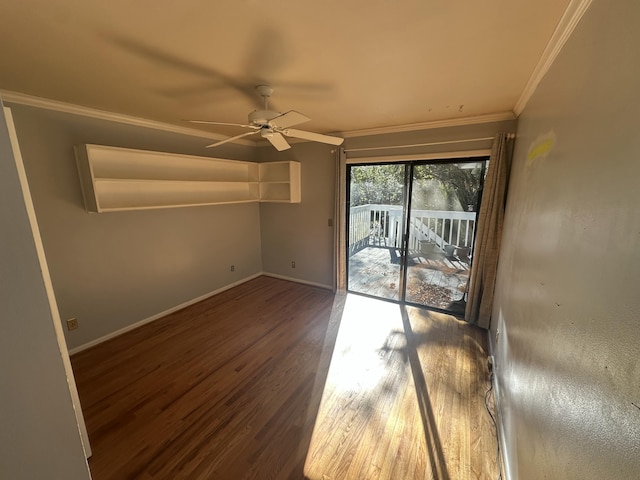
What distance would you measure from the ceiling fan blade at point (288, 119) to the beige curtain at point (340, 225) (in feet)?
5.75

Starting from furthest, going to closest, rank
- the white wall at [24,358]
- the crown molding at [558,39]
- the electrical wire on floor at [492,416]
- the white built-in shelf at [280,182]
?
the white built-in shelf at [280,182]
the electrical wire on floor at [492,416]
the crown molding at [558,39]
the white wall at [24,358]

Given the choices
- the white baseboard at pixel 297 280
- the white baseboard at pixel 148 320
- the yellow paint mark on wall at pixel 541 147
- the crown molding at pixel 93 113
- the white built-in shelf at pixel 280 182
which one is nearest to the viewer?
the yellow paint mark on wall at pixel 541 147

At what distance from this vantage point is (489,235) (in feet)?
9.49

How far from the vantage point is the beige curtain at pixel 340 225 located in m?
3.68

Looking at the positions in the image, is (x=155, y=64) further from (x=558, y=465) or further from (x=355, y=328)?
(x=355, y=328)

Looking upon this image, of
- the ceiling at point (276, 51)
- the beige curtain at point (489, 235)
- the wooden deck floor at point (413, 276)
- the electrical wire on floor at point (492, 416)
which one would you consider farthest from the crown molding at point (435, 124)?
the electrical wire on floor at point (492, 416)

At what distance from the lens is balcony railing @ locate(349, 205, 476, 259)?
10.8ft

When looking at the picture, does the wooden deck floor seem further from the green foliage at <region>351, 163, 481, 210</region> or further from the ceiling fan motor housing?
the ceiling fan motor housing

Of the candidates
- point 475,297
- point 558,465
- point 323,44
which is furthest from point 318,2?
point 475,297

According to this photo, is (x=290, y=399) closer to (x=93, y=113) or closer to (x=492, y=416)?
(x=492, y=416)

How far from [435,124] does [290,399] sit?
10.6 ft

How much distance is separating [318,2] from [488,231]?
2.73 metres

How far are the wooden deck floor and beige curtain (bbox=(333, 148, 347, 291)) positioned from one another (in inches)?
8.8

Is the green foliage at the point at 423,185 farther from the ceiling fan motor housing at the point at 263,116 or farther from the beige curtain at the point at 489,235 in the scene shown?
the ceiling fan motor housing at the point at 263,116
